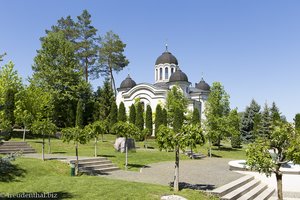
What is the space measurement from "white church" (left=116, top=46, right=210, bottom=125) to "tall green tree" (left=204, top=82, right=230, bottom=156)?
10.4 m

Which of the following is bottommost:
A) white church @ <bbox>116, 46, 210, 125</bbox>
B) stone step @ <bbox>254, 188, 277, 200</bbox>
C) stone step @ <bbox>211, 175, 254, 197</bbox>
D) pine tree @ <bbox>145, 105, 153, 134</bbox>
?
stone step @ <bbox>254, 188, 277, 200</bbox>

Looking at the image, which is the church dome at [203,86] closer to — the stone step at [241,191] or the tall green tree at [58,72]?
the tall green tree at [58,72]

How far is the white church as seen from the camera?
166 feet

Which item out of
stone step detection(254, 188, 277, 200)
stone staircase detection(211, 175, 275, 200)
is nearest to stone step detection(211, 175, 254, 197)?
stone staircase detection(211, 175, 275, 200)

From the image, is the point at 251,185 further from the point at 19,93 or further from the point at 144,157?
the point at 19,93

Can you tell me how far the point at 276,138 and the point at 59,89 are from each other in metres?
34.0

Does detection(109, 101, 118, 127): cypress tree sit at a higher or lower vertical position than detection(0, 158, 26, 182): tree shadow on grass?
higher

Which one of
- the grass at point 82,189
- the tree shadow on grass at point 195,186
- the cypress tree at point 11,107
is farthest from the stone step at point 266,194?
the cypress tree at point 11,107

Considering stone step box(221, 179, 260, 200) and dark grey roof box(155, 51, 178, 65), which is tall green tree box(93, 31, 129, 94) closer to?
dark grey roof box(155, 51, 178, 65)

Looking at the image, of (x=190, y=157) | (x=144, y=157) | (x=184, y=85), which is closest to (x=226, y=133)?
(x=190, y=157)

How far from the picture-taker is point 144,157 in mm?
24344

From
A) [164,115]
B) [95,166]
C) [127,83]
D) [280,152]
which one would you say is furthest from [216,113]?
[127,83]

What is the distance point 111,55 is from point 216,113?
26.2m

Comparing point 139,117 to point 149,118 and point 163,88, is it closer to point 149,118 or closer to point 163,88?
point 149,118
